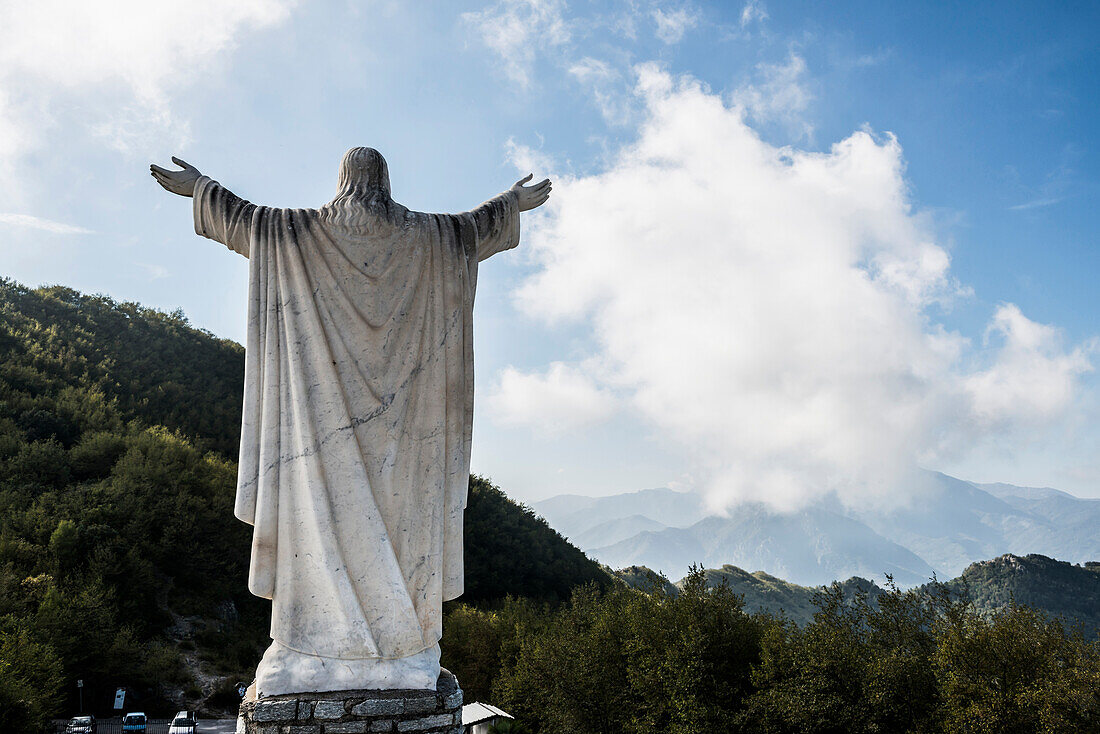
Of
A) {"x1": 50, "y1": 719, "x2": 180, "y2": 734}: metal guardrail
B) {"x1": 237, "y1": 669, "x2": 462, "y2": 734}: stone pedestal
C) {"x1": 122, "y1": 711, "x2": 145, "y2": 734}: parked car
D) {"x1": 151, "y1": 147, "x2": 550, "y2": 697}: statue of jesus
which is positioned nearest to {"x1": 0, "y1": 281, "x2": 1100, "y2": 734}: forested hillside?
{"x1": 50, "y1": 719, "x2": 180, "y2": 734}: metal guardrail

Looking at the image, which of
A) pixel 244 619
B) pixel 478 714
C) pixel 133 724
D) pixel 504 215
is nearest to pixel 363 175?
pixel 504 215

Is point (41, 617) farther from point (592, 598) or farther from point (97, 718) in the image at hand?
point (592, 598)

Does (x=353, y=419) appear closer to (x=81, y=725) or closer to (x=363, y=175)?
(x=363, y=175)

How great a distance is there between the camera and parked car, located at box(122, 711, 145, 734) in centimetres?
2267

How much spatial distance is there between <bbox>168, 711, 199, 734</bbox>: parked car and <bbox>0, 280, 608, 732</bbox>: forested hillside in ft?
11.1

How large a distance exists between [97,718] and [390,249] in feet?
87.5

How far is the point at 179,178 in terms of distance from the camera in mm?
4453

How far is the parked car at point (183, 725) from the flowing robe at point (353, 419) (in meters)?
22.5

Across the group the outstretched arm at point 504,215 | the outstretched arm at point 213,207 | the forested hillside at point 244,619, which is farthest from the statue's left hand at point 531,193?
the forested hillside at point 244,619

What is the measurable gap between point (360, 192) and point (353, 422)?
139 centimetres

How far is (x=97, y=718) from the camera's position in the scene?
78.0ft

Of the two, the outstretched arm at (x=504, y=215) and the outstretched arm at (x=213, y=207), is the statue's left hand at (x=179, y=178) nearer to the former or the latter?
the outstretched arm at (x=213, y=207)

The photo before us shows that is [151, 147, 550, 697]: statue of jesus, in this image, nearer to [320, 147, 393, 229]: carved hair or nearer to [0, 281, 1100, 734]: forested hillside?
[320, 147, 393, 229]: carved hair

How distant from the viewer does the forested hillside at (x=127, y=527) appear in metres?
25.0
